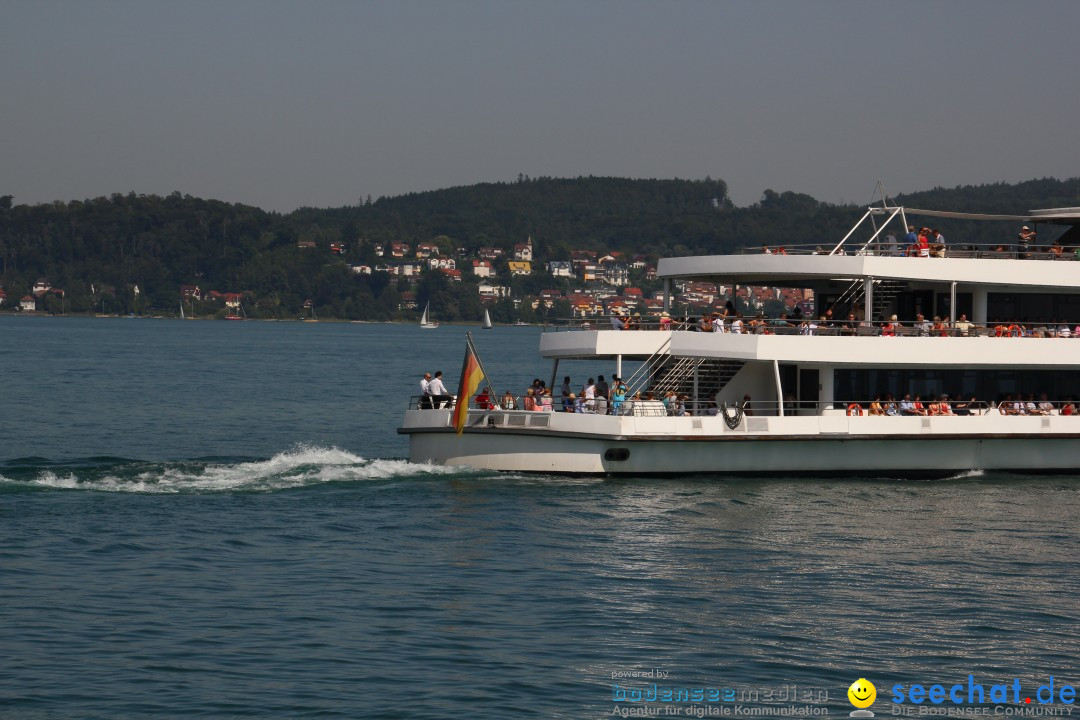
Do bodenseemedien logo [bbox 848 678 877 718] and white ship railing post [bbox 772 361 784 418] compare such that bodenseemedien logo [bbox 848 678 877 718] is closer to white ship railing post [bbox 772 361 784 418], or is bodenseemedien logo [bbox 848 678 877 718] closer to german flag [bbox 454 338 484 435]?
white ship railing post [bbox 772 361 784 418]

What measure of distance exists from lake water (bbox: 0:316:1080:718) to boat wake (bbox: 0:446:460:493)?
104mm

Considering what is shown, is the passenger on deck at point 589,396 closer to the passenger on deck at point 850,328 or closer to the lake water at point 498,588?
the lake water at point 498,588

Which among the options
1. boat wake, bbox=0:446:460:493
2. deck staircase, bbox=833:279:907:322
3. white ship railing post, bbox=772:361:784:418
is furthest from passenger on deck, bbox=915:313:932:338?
boat wake, bbox=0:446:460:493

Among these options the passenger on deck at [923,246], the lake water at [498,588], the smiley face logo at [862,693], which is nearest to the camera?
the smiley face logo at [862,693]

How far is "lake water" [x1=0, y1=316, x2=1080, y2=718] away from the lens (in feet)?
49.6

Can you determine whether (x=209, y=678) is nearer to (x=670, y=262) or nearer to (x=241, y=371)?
(x=670, y=262)

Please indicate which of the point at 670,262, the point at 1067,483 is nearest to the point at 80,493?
the point at 670,262

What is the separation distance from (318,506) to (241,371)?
56800mm

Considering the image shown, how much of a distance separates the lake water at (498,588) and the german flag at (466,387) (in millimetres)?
1125

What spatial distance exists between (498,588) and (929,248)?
599 inches

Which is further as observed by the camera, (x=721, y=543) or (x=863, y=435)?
(x=863, y=435)

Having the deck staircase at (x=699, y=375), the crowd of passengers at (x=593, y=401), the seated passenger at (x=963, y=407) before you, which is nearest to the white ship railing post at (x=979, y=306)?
the seated passenger at (x=963, y=407)

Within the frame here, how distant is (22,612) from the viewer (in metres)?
17.6

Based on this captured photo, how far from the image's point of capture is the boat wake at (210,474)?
26312mm
